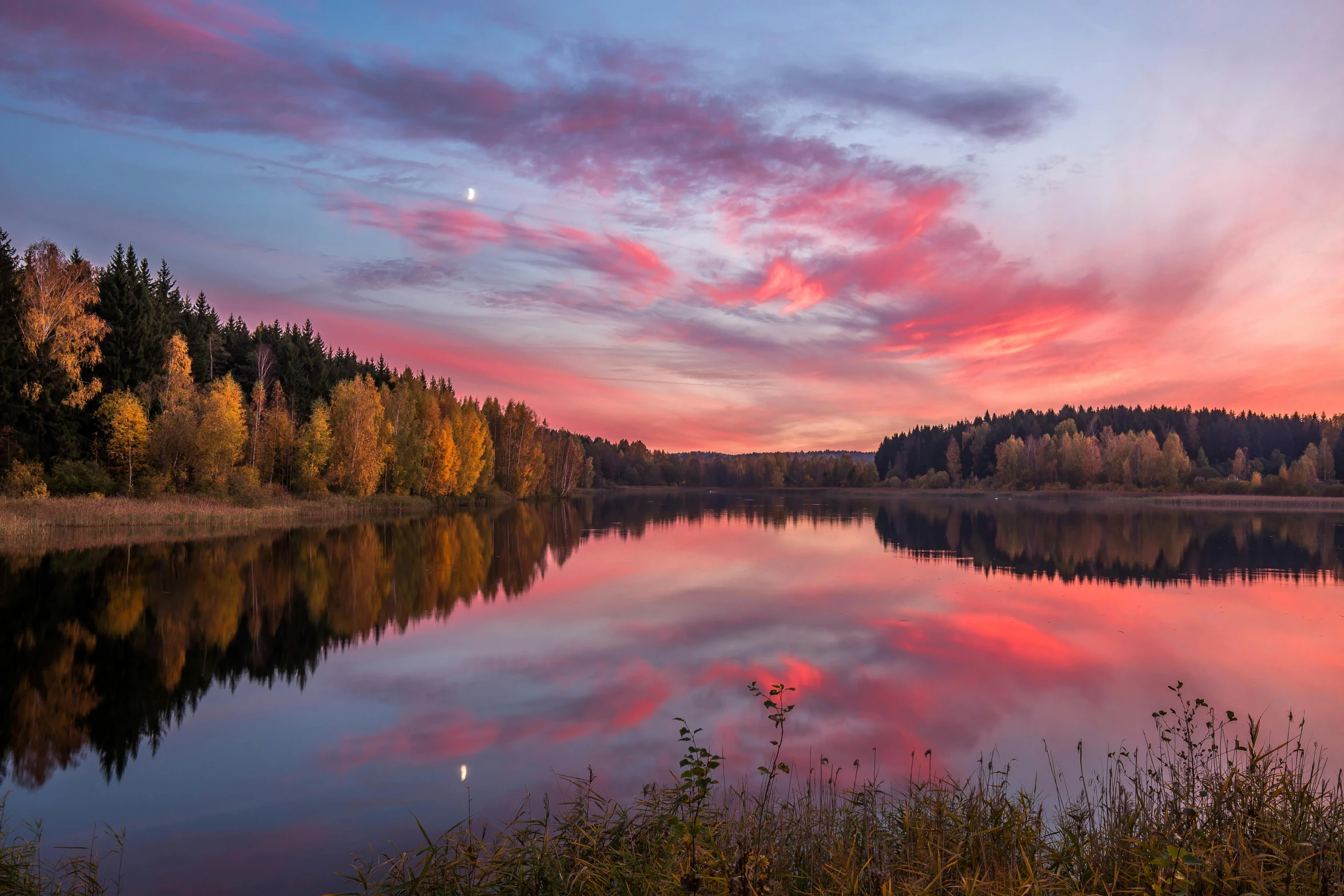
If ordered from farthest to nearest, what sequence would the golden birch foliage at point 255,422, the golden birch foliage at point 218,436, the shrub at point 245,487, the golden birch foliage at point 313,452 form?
the golden birch foliage at point 313,452
the golden birch foliage at point 255,422
the shrub at point 245,487
the golden birch foliage at point 218,436

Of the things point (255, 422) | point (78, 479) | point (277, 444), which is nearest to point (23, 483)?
point (78, 479)

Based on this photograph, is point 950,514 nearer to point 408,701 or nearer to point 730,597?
point 730,597

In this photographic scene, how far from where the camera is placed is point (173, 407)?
157 ft

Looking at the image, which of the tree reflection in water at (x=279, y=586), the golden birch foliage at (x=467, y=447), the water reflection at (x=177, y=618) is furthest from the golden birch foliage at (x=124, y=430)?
the golden birch foliage at (x=467, y=447)

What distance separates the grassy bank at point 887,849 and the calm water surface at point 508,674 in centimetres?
131

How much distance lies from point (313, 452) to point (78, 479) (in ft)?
66.4

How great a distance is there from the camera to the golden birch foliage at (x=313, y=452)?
202ft

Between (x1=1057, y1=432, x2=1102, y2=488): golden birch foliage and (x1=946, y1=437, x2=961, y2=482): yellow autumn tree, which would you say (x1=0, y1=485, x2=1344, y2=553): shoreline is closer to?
(x1=1057, y1=432, x2=1102, y2=488): golden birch foliage

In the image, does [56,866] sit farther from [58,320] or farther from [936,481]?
[936,481]

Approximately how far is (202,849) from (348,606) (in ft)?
50.6

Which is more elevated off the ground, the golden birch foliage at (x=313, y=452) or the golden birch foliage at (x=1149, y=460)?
the golden birch foliage at (x=1149, y=460)

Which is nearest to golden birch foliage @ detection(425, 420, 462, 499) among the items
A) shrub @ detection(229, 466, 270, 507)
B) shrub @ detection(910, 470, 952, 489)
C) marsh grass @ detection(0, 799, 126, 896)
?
shrub @ detection(229, 466, 270, 507)

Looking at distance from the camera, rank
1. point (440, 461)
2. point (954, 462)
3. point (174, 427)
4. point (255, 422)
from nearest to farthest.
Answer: point (174, 427) → point (255, 422) → point (440, 461) → point (954, 462)

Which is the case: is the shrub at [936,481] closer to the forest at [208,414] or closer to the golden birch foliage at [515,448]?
the forest at [208,414]
